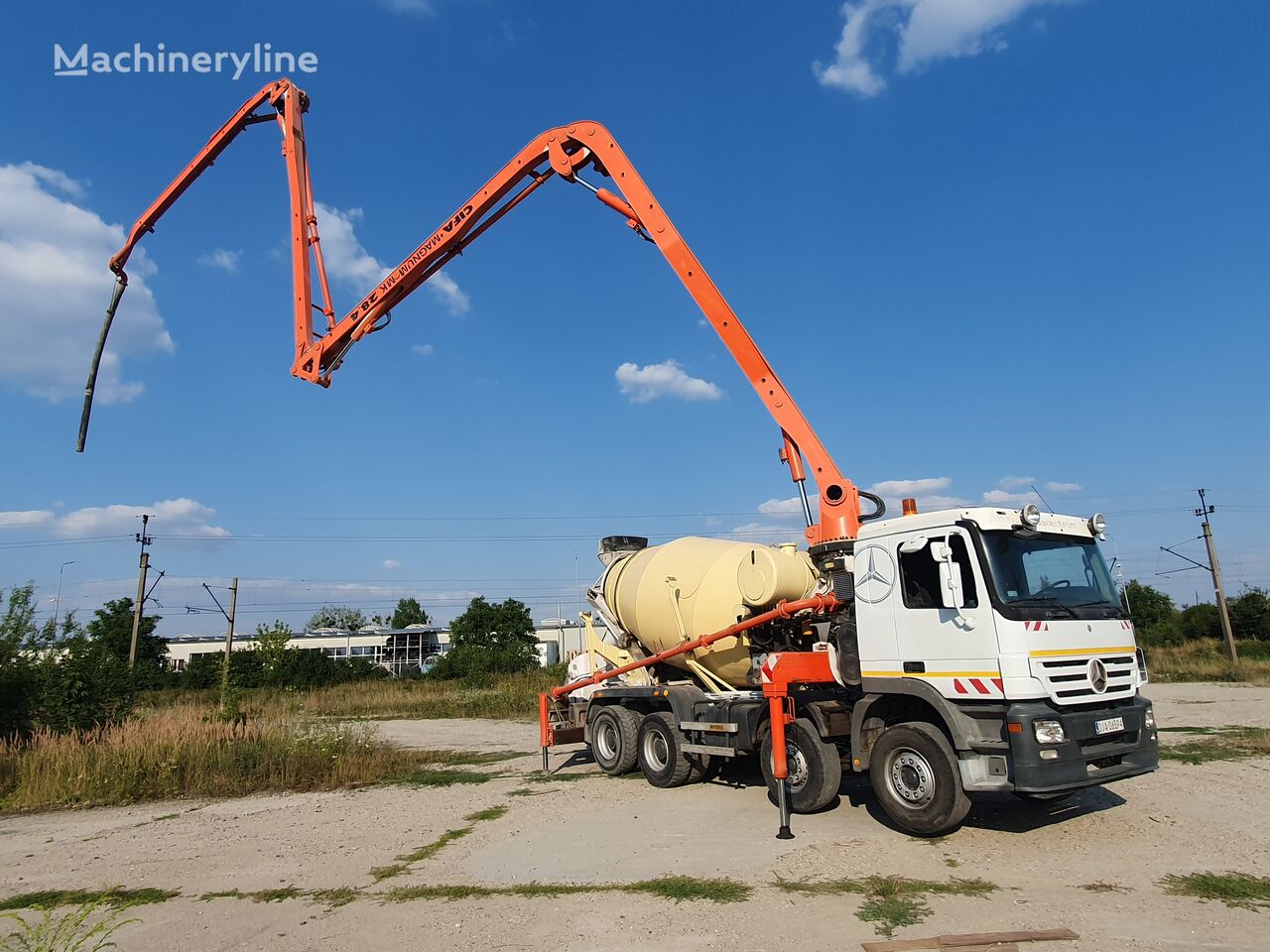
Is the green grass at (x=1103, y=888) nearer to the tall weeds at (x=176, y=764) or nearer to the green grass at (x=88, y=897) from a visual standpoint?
the green grass at (x=88, y=897)

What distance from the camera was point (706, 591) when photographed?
1146cm

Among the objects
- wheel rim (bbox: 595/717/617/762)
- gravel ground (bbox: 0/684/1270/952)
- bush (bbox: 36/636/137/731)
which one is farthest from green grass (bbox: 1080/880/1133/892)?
bush (bbox: 36/636/137/731)

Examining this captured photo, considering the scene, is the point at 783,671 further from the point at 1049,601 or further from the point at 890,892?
the point at 890,892

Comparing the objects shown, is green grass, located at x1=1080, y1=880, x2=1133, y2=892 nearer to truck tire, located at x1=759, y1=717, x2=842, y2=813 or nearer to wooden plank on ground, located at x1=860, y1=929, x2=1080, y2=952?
wooden plank on ground, located at x1=860, y1=929, x2=1080, y2=952

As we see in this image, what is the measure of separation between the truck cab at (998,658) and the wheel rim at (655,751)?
3.71 meters

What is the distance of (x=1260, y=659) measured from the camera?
118 feet

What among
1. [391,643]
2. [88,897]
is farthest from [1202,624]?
[391,643]

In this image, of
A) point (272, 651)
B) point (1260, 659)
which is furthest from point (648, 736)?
point (1260, 659)

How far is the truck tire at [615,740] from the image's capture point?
40.4 ft

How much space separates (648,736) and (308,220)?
39.3ft

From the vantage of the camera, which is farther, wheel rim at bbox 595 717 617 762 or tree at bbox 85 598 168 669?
tree at bbox 85 598 168 669

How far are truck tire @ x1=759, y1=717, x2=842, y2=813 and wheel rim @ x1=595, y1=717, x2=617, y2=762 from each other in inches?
144

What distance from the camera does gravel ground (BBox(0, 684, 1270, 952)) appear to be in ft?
18.5

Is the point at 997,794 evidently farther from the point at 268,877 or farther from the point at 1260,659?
the point at 1260,659
